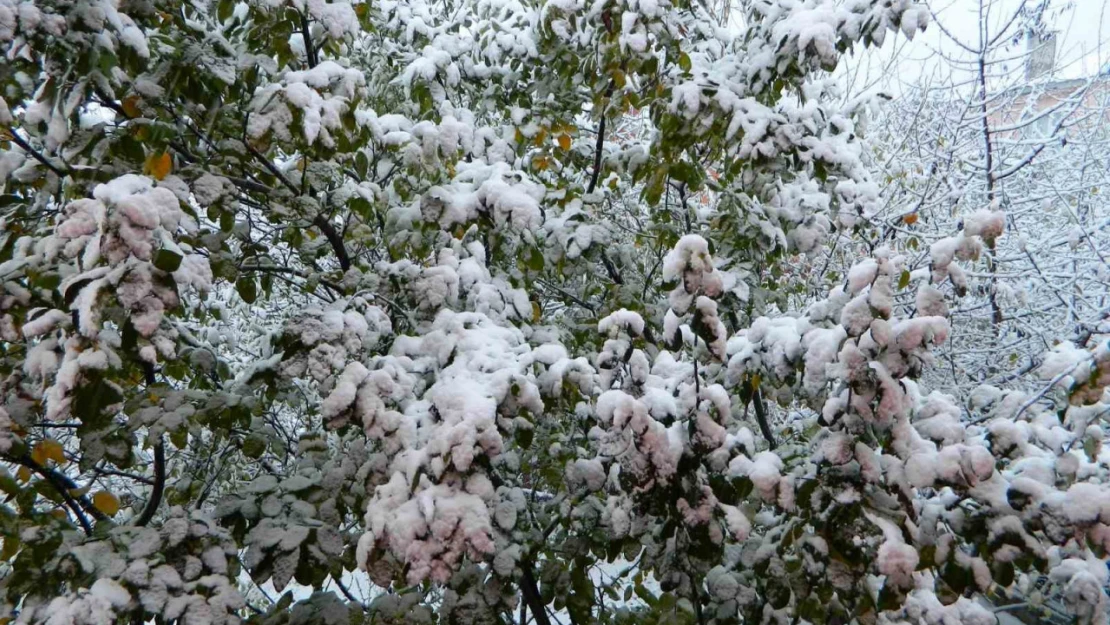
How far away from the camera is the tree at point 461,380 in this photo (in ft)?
4.24

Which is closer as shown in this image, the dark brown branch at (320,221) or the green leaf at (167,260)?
the green leaf at (167,260)

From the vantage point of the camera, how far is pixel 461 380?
144 cm

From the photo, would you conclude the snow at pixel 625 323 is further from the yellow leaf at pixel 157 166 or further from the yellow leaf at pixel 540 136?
the yellow leaf at pixel 540 136

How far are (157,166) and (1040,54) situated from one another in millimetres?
6549

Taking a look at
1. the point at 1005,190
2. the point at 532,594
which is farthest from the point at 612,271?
the point at 1005,190

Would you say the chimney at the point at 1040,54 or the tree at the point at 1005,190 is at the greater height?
the chimney at the point at 1040,54

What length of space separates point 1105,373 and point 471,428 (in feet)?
4.12

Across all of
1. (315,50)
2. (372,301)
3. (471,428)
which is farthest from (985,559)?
(315,50)

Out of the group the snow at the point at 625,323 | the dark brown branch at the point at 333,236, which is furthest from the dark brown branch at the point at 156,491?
the snow at the point at 625,323

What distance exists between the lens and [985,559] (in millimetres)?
1372

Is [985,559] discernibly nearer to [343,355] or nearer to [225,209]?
[343,355]

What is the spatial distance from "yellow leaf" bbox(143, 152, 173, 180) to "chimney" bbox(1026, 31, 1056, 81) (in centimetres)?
581

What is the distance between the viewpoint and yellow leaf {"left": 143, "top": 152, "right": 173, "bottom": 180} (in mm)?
1484

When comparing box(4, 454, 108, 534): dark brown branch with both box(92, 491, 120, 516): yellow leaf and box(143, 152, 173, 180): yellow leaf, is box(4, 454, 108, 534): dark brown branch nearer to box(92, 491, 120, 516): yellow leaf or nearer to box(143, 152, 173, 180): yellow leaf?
box(92, 491, 120, 516): yellow leaf
